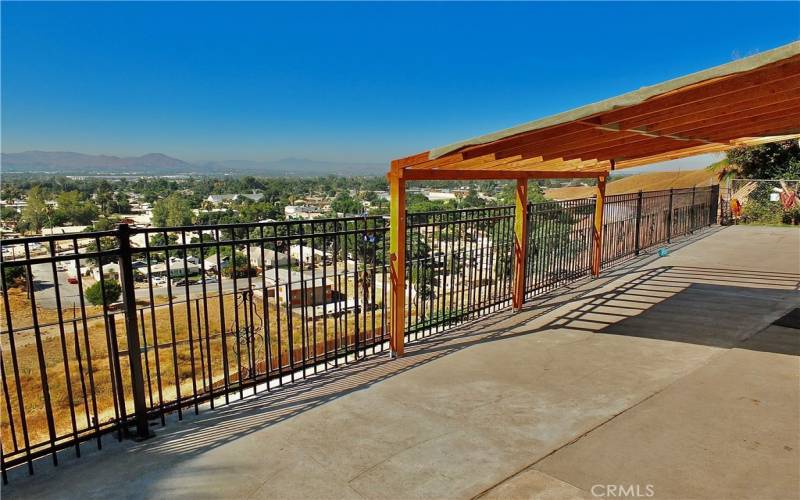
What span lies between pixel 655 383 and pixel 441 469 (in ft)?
7.79

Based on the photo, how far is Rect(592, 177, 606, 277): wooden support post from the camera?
848cm

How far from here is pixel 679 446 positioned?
10.2 feet

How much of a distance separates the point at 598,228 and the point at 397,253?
17.7 feet

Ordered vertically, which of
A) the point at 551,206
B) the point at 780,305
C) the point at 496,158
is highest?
the point at 496,158

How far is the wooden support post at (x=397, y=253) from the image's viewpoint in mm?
4758

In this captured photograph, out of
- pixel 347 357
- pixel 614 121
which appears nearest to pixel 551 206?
pixel 614 121

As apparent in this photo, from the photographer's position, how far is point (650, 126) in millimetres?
4613

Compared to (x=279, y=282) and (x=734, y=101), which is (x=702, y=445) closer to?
(x=734, y=101)

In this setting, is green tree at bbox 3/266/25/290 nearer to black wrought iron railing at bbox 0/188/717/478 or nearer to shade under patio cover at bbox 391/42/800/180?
black wrought iron railing at bbox 0/188/717/478

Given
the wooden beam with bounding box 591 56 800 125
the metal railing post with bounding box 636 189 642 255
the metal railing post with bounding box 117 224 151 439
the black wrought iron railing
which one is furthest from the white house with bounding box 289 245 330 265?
the metal railing post with bounding box 636 189 642 255

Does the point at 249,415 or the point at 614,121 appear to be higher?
the point at 614,121

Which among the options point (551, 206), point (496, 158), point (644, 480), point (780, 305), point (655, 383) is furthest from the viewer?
point (551, 206)

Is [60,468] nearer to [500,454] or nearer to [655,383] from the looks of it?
[500,454]

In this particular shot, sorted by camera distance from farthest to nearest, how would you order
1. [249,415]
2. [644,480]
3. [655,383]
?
1. [655,383]
2. [249,415]
3. [644,480]
